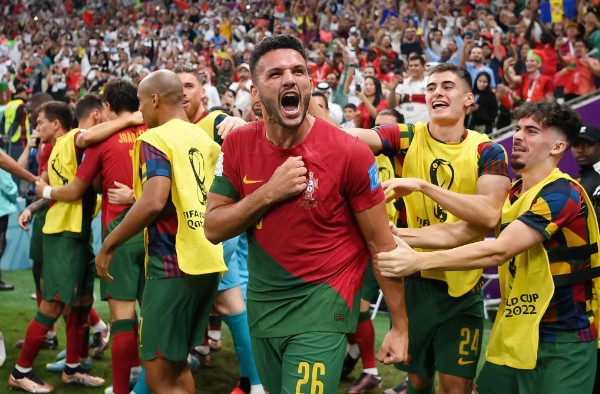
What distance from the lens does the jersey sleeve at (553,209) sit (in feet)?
11.6

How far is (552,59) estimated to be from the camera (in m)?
12.0

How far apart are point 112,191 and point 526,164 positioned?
2.84m

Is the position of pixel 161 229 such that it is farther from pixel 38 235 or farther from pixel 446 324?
pixel 38 235

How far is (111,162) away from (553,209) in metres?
3.16

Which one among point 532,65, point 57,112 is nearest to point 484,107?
point 532,65

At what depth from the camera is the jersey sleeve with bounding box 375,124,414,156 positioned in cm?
425

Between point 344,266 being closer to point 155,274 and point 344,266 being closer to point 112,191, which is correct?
point 155,274

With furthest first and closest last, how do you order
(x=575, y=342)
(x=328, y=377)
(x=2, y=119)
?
(x=2, y=119) → (x=575, y=342) → (x=328, y=377)

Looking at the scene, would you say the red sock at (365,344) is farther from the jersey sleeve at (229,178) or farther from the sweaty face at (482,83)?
the sweaty face at (482,83)

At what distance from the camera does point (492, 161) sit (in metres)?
Answer: 4.08

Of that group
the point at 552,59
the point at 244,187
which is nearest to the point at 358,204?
the point at 244,187

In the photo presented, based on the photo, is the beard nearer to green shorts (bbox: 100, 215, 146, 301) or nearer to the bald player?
the bald player

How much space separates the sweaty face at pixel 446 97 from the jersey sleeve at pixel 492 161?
27 cm

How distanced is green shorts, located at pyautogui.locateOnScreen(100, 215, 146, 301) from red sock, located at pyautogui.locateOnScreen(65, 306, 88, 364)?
574mm
